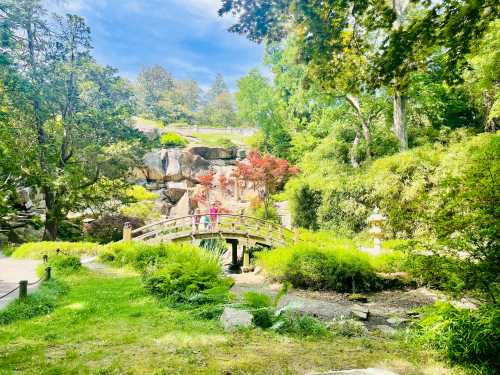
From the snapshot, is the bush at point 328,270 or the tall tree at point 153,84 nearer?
the bush at point 328,270

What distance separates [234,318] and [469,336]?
3130mm

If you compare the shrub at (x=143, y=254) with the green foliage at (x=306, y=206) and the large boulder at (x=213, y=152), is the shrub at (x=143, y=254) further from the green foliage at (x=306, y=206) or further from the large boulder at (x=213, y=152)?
the large boulder at (x=213, y=152)

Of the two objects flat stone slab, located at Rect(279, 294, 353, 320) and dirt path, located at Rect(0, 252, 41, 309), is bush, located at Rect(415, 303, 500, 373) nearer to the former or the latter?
flat stone slab, located at Rect(279, 294, 353, 320)

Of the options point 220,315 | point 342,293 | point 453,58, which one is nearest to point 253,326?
point 220,315

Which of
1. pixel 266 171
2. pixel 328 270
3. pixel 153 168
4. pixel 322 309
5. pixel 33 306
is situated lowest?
pixel 322 309

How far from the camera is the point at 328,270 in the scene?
11594mm

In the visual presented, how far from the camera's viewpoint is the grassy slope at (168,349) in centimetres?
387

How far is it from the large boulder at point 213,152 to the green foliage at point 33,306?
27.7 meters

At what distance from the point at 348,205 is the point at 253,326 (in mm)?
13511

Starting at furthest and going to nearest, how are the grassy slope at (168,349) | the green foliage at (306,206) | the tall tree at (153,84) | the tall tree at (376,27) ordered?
the tall tree at (153,84) → the green foliage at (306,206) → the tall tree at (376,27) → the grassy slope at (168,349)

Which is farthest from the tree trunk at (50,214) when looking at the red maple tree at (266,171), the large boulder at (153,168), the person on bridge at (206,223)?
the large boulder at (153,168)

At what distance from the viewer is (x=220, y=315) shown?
5961 millimetres

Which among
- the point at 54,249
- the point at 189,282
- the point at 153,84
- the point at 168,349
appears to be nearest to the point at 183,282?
the point at 189,282

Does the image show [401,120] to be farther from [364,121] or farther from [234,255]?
[234,255]
